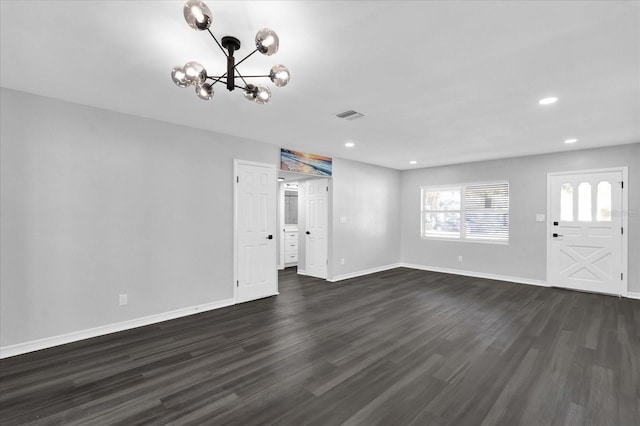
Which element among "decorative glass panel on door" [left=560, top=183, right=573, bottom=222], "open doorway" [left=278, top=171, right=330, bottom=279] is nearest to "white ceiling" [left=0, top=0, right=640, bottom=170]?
"decorative glass panel on door" [left=560, top=183, right=573, bottom=222]

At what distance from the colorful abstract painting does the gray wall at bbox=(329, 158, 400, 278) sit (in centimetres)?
27

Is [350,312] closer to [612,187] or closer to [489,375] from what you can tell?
[489,375]

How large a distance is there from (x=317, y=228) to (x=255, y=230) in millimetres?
1866

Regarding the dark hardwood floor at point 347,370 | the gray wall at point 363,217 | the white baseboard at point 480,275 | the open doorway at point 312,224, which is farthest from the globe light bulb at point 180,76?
the white baseboard at point 480,275

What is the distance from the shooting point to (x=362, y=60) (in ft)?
7.58

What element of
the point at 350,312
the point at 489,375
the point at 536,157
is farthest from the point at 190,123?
the point at 536,157

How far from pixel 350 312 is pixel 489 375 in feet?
6.35

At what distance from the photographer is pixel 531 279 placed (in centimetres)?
582

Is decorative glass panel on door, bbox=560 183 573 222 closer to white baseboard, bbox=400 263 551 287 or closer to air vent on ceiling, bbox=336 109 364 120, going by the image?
white baseboard, bbox=400 263 551 287

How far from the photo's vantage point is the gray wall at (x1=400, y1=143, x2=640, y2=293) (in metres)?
4.89

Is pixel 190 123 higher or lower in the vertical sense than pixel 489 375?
higher

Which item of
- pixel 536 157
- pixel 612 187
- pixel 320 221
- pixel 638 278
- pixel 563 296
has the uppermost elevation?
pixel 536 157

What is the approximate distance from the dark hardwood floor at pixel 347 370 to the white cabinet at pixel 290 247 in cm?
362

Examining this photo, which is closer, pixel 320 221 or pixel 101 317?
pixel 101 317
